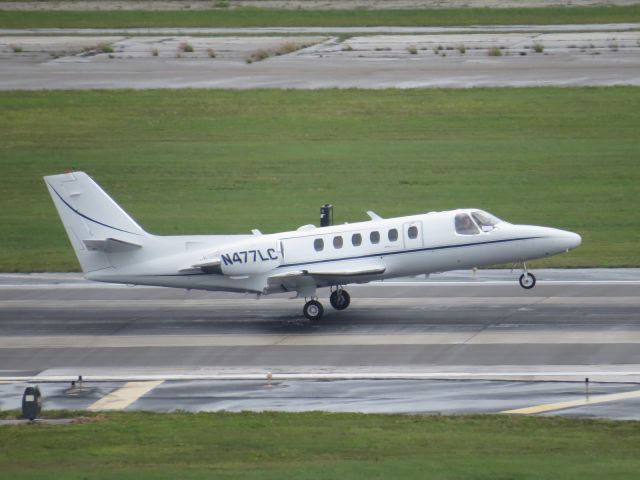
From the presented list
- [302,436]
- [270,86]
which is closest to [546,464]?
A: [302,436]

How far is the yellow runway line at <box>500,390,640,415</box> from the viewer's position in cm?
2689

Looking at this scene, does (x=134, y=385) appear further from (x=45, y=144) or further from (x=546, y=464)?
(x=45, y=144)

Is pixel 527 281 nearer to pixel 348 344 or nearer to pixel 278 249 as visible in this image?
pixel 348 344

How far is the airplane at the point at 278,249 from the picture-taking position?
36.4m

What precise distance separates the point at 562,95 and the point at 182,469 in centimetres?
4907

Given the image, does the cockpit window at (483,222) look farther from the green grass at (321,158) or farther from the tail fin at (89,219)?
the tail fin at (89,219)

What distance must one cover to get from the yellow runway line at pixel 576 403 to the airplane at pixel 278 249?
30.5ft

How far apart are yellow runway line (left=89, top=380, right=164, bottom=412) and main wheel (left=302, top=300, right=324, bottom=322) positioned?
679 cm

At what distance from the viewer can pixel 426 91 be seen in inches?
2756

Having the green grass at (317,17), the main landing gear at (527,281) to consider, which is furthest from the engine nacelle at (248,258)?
the green grass at (317,17)

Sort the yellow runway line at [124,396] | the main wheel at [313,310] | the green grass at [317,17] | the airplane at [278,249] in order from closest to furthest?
the yellow runway line at [124,396], the main wheel at [313,310], the airplane at [278,249], the green grass at [317,17]

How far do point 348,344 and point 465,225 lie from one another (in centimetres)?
535

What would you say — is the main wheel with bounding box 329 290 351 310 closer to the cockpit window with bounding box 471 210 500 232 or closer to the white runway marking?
the white runway marking

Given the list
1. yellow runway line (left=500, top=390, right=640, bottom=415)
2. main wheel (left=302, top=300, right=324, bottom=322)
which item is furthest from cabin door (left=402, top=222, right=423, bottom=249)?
yellow runway line (left=500, top=390, right=640, bottom=415)
